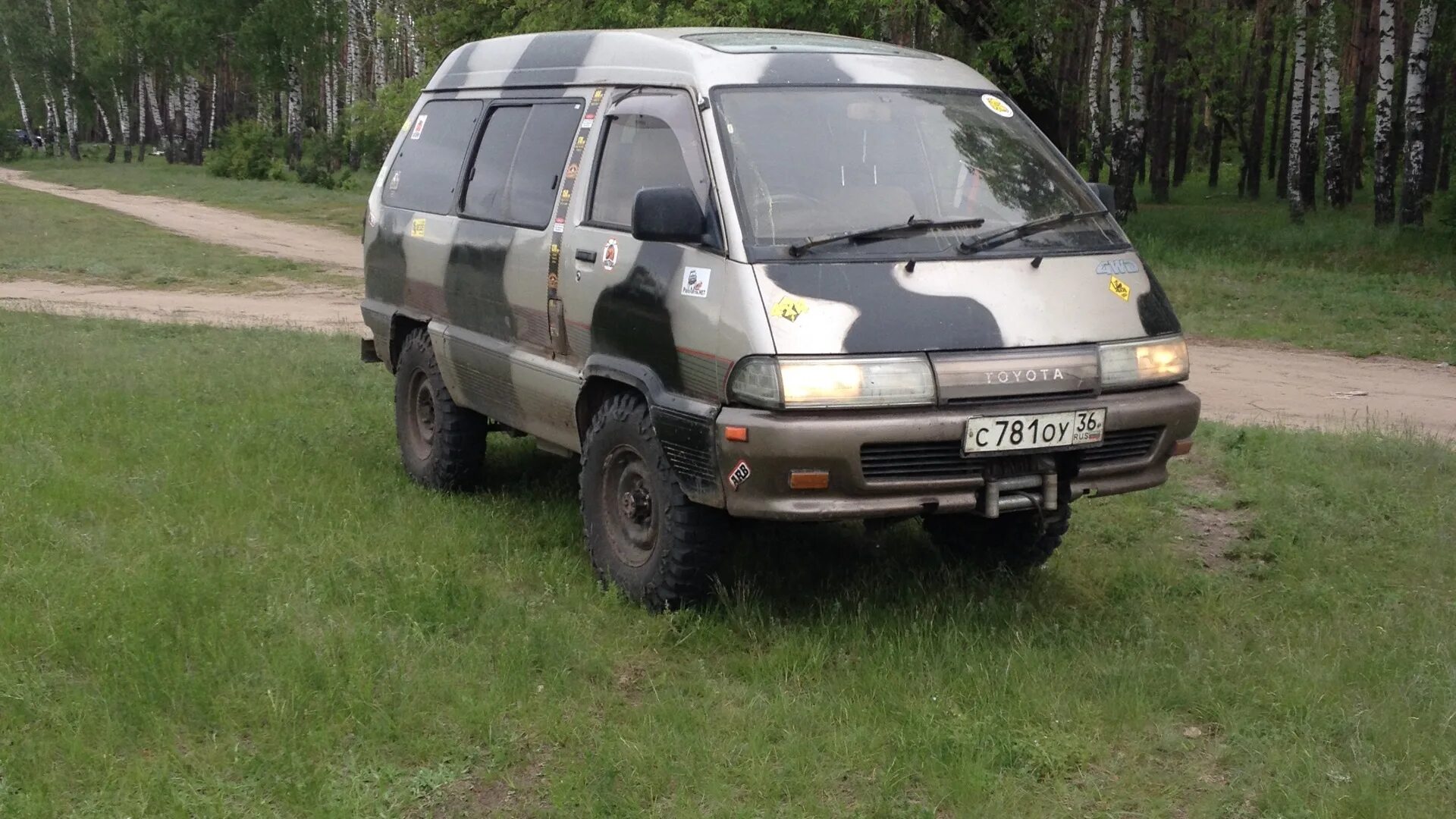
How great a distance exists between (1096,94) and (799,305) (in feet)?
106

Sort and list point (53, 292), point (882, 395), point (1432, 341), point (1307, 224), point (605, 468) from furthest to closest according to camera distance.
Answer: point (1307, 224)
point (53, 292)
point (1432, 341)
point (605, 468)
point (882, 395)

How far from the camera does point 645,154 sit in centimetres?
586

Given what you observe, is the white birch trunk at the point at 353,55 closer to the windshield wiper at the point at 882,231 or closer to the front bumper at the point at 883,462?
the windshield wiper at the point at 882,231

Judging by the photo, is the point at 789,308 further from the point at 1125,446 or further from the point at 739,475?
the point at 1125,446

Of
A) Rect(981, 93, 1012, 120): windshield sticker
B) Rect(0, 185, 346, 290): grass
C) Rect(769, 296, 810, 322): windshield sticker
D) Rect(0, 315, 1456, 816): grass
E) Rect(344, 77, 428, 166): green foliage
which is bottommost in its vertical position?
Rect(0, 315, 1456, 816): grass

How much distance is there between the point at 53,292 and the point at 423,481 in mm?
11801

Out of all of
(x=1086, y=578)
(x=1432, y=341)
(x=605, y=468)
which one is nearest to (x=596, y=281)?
(x=605, y=468)

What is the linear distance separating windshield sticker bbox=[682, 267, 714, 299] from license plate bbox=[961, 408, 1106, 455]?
990mm

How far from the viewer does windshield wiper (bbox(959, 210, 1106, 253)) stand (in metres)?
5.34

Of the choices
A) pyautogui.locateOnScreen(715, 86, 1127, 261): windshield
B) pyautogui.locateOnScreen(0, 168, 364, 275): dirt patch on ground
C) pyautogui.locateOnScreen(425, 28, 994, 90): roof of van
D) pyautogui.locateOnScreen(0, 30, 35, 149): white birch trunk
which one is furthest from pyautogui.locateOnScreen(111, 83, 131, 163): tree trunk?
pyautogui.locateOnScreen(715, 86, 1127, 261): windshield

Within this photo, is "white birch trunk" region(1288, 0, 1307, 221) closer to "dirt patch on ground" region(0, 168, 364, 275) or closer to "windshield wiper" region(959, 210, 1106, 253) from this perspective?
"dirt patch on ground" region(0, 168, 364, 275)

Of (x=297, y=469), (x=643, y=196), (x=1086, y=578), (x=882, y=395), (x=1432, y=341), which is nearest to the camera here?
(x=882, y=395)

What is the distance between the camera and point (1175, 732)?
4.55 meters

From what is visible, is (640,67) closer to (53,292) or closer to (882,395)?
(882,395)
